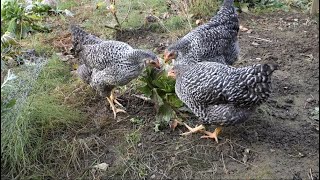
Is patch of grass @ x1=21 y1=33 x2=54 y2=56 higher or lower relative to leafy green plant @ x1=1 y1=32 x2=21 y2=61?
lower

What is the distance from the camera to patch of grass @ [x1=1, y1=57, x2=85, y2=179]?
9.86 feet

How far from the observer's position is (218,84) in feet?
10.0

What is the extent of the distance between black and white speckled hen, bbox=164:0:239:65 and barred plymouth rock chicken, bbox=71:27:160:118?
31 centimetres

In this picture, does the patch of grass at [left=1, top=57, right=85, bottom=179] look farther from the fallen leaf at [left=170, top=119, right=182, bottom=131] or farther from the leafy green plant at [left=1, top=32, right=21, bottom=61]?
the fallen leaf at [left=170, top=119, right=182, bottom=131]

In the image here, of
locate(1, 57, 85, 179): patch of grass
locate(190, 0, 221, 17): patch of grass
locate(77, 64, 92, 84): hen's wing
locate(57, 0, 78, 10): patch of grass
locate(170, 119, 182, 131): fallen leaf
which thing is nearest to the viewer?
locate(1, 57, 85, 179): patch of grass

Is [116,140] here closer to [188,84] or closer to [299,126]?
[188,84]

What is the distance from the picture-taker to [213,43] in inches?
151

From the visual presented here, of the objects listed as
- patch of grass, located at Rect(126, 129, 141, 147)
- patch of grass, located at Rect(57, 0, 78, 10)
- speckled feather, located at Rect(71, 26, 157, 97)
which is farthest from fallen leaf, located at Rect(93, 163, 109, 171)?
patch of grass, located at Rect(57, 0, 78, 10)

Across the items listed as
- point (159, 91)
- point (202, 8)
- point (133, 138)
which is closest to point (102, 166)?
point (133, 138)

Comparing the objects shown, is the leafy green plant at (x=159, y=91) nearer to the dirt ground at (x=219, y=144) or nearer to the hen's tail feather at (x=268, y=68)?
the dirt ground at (x=219, y=144)

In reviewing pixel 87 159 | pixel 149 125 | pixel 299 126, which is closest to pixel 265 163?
pixel 299 126

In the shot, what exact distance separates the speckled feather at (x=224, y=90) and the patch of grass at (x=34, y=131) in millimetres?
1125

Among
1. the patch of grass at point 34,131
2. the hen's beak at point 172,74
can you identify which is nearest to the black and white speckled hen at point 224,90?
the hen's beak at point 172,74

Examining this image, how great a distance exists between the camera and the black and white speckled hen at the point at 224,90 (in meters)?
2.92
